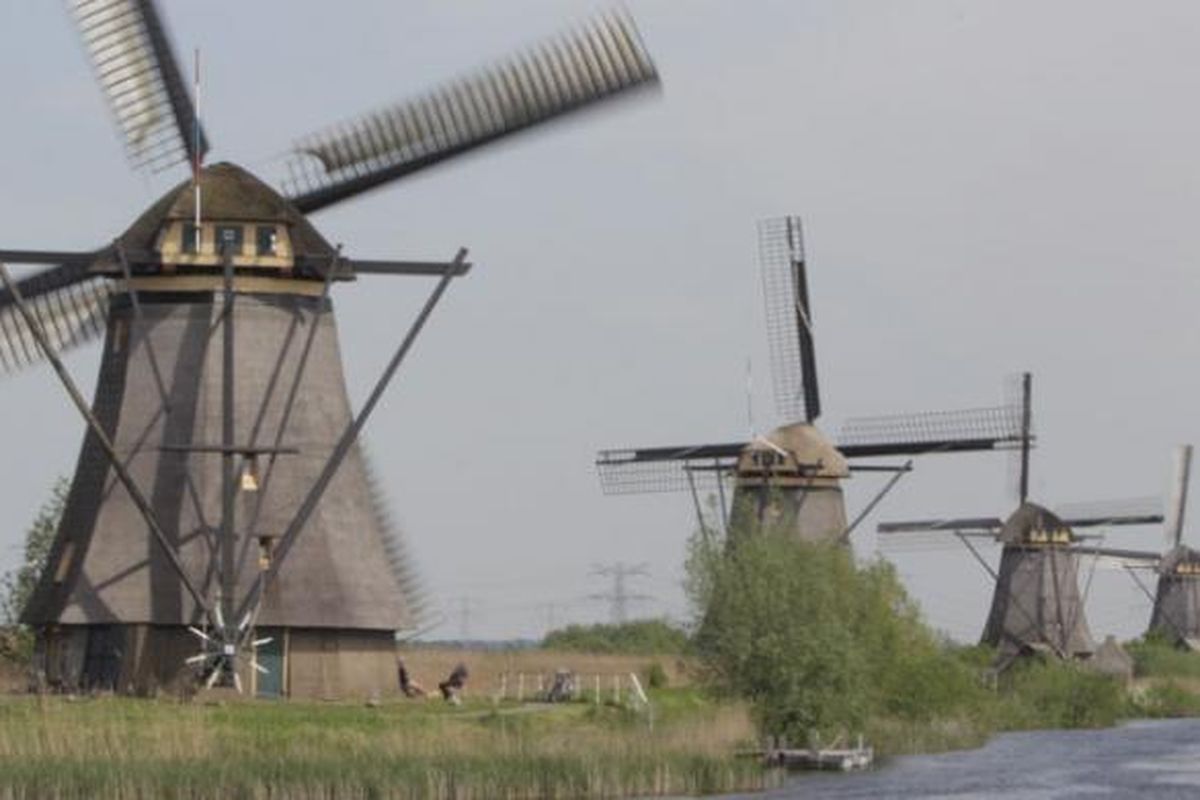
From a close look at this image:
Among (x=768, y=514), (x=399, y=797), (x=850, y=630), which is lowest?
(x=399, y=797)

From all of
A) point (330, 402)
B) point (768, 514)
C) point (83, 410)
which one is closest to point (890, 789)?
point (330, 402)

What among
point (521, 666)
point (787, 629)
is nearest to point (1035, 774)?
point (787, 629)

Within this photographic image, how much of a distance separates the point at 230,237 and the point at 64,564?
5.18m

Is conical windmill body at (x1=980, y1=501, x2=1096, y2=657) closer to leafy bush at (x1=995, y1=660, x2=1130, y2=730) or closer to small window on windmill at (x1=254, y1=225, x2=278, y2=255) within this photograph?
leafy bush at (x1=995, y1=660, x2=1130, y2=730)

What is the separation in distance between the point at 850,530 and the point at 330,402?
22479 millimetres

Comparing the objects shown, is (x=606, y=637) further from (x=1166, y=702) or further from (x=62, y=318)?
(x=62, y=318)

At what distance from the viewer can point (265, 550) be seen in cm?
3862

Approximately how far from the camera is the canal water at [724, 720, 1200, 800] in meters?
38.3

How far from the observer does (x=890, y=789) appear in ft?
126

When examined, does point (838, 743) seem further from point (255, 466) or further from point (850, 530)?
point (850, 530)

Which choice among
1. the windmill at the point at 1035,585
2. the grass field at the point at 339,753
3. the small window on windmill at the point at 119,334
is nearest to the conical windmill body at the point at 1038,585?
the windmill at the point at 1035,585

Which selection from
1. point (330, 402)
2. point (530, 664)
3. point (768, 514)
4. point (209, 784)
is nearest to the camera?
point (209, 784)

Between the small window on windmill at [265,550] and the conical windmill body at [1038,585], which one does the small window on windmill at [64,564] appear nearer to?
the small window on windmill at [265,550]

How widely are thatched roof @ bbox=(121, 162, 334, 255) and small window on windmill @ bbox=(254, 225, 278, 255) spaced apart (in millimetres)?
123
